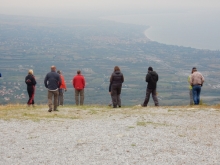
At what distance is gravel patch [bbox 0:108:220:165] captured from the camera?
9.24 meters

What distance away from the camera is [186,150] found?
32.8 feet

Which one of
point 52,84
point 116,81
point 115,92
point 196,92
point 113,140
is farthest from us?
point 196,92

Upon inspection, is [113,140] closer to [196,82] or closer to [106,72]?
[196,82]

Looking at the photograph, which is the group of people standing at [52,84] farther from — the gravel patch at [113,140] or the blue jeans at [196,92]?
the blue jeans at [196,92]

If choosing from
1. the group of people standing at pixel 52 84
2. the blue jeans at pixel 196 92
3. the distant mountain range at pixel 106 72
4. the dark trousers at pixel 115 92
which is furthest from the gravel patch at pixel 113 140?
the distant mountain range at pixel 106 72

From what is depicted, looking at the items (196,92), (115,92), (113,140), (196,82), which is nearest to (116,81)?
(115,92)

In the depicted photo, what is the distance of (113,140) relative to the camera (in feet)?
36.1

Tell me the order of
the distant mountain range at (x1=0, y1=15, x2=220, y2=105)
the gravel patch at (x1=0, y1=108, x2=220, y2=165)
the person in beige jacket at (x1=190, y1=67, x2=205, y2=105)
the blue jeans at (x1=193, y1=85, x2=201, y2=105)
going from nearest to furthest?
the gravel patch at (x1=0, y1=108, x2=220, y2=165) → the person in beige jacket at (x1=190, y1=67, x2=205, y2=105) → the blue jeans at (x1=193, y1=85, x2=201, y2=105) → the distant mountain range at (x1=0, y1=15, x2=220, y2=105)

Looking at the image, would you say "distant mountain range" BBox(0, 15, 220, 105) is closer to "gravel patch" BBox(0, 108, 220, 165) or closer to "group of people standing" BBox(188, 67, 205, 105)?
"group of people standing" BBox(188, 67, 205, 105)

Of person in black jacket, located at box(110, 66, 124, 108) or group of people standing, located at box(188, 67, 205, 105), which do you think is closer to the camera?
person in black jacket, located at box(110, 66, 124, 108)

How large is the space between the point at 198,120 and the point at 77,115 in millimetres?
5209

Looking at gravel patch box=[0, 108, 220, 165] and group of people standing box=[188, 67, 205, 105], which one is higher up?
group of people standing box=[188, 67, 205, 105]

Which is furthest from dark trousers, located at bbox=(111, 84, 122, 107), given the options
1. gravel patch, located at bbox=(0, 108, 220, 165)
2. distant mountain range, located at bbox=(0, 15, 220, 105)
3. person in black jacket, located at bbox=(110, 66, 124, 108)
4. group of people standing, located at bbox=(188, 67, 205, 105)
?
distant mountain range, located at bbox=(0, 15, 220, 105)

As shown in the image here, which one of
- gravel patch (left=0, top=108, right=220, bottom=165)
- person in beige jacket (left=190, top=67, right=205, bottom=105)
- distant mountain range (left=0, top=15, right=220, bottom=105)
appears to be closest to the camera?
gravel patch (left=0, top=108, right=220, bottom=165)
